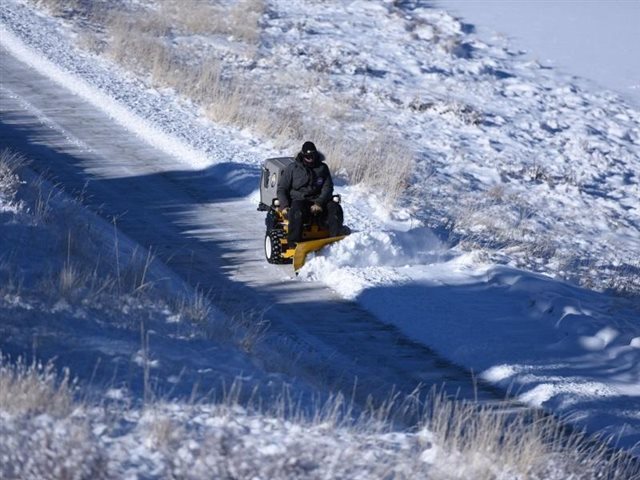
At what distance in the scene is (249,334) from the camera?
8.62m

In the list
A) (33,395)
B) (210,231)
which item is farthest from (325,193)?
(33,395)

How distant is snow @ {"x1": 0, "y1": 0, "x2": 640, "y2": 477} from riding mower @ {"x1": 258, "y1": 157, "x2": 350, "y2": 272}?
0.56ft

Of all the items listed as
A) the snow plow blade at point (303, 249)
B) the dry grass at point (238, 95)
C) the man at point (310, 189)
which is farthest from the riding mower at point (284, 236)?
the dry grass at point (238, 95)

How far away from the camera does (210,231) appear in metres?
13.4

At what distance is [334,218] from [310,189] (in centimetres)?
47

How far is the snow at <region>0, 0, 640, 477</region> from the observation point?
25.1 ft

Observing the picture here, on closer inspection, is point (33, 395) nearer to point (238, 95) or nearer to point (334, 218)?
point (334, 218)

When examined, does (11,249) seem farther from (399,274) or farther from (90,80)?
(90,80)

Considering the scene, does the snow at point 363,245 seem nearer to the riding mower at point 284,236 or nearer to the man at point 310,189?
the riding mower at point 284,236

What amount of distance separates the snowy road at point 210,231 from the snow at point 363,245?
0.04 meters

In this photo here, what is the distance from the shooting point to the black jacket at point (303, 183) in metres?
12.2

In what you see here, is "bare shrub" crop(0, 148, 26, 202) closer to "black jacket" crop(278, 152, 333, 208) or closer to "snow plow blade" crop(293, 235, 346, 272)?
"black jacket" crop(278, 152, 333, 208)

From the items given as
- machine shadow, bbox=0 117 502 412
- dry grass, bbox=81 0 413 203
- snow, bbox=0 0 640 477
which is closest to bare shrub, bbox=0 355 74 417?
snow, bbox=0 0 640 477

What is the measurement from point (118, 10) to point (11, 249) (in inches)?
828
